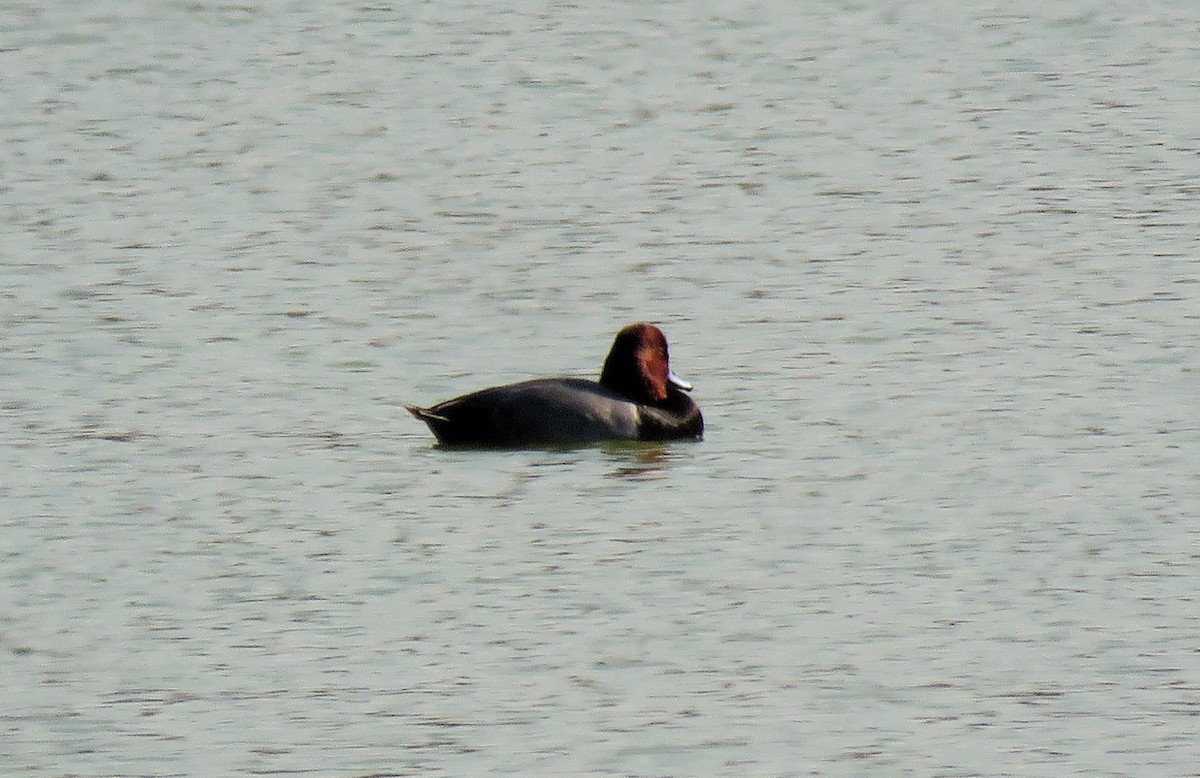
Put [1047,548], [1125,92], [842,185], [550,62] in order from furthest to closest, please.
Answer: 1. [550,62]
2. [1125,92]
3. [842,185]
4. [1047,548]

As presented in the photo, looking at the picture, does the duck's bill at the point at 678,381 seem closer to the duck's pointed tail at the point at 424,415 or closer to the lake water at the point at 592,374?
the lake water at the point at 592,374

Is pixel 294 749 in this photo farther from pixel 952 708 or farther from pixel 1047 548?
pixel 1047 548

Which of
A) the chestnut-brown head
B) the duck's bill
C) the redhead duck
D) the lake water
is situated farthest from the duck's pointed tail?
the duck's bill

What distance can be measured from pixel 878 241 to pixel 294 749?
8.24 metres

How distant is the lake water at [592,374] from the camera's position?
7.89m

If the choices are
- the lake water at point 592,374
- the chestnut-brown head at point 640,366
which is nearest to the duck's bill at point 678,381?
the chestnut-brown head at point 640,366

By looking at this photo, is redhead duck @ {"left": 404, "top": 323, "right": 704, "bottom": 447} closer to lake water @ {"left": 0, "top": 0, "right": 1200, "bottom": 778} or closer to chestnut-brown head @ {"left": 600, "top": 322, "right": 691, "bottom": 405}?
chestnut-brown head @ {"left": 600, "top": 322, "right": 691, "bottom": 405}

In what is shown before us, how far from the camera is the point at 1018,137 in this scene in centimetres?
1778

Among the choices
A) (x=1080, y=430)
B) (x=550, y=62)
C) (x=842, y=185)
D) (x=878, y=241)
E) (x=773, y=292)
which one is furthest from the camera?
(x=550, y=62)

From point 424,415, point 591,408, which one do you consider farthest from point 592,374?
point 424,415

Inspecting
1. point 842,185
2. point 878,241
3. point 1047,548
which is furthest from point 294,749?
point 842,185

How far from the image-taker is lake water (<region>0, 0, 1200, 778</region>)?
789 centimetres

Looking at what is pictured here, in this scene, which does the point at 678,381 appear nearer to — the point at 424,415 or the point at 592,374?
the point at 592,374

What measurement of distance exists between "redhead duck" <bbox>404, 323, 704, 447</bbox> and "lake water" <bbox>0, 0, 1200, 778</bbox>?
0.65ft
